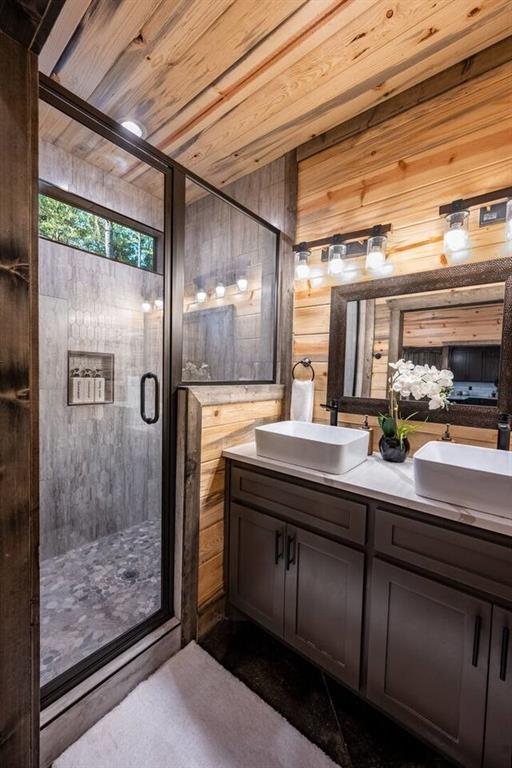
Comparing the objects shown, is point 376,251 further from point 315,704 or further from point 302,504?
point 315,704

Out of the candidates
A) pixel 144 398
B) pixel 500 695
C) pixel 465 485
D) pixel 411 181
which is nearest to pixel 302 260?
pixel 411 181

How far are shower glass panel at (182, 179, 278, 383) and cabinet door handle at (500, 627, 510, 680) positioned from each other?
4.94 feet

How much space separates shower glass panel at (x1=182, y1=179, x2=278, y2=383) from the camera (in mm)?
1798

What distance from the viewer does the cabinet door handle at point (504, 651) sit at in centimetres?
95

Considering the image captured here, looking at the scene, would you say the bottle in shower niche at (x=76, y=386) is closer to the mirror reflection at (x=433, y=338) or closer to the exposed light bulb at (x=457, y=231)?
the mirror reflection at (x=433, y=338)

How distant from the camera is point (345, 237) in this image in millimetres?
1852

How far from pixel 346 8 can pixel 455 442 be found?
188 cm

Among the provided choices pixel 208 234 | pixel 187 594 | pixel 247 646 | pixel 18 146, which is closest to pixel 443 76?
pixel 208 234

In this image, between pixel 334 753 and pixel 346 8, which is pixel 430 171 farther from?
pixel 334 753

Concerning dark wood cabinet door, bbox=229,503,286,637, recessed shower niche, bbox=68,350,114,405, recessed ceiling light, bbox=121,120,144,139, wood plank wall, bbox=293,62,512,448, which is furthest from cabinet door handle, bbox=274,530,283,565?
recessed ceiling light, bbox=121,120,144,139

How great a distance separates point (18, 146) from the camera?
764mm

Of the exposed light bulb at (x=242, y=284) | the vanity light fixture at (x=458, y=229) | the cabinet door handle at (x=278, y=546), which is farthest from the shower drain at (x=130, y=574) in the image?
the vanity light fixture at (x=458, y=229)

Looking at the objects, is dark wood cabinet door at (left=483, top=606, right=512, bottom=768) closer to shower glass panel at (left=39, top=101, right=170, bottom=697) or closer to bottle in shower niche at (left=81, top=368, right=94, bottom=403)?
shower glass panel at (left=39, top=101, right=170, bottom=697)

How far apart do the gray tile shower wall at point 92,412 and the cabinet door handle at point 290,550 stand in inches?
29.9
